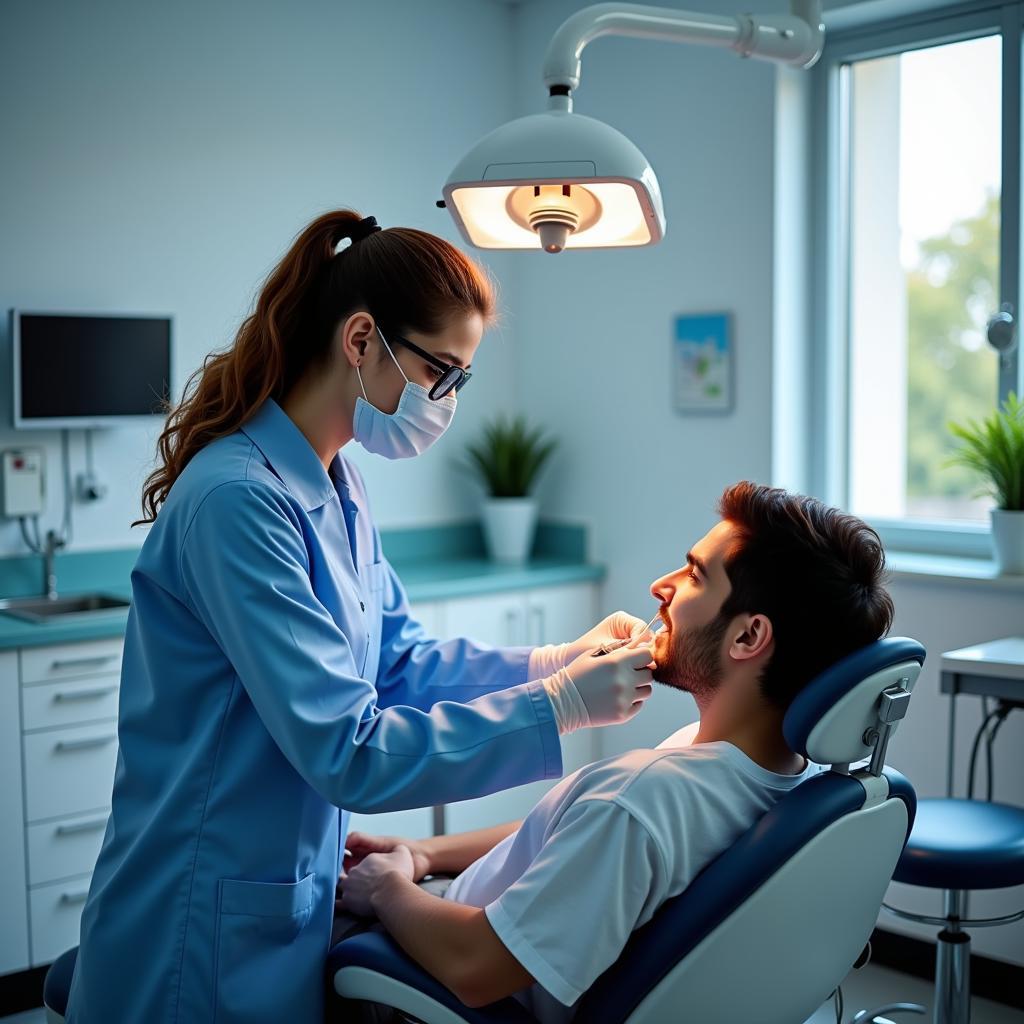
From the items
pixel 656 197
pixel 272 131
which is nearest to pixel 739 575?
pixel 656 197

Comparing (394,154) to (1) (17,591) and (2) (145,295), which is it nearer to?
(2) (145,295)

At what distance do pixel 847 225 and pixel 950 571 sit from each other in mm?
1090

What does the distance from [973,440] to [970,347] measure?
0.50 meters

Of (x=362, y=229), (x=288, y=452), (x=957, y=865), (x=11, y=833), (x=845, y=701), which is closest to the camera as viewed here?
(x=845, y=701)

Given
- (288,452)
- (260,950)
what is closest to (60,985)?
(260,950)

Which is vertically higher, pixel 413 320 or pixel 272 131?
pixel 272 131

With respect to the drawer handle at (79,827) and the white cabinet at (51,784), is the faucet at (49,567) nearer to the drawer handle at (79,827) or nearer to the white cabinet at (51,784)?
the white cabinet at (51,784)

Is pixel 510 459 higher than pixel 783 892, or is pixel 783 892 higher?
pixel 510 459

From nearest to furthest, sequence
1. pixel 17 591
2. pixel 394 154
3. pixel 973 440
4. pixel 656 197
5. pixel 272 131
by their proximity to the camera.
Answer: pixel 656 197 → pixel 973 440 → pixel 17 591 → pixel 272 131 → pixel 394 154

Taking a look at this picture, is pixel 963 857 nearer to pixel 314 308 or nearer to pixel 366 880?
pixel 366 880

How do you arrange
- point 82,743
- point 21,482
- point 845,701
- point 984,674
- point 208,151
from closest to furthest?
point 845,701 < point 984,674 < point 82,743 < point 21,482 < point 208,151

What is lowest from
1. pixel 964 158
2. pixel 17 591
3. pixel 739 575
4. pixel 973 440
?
pixel 17 591

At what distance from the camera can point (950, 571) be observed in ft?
9.68

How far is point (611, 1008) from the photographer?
1.34 m
